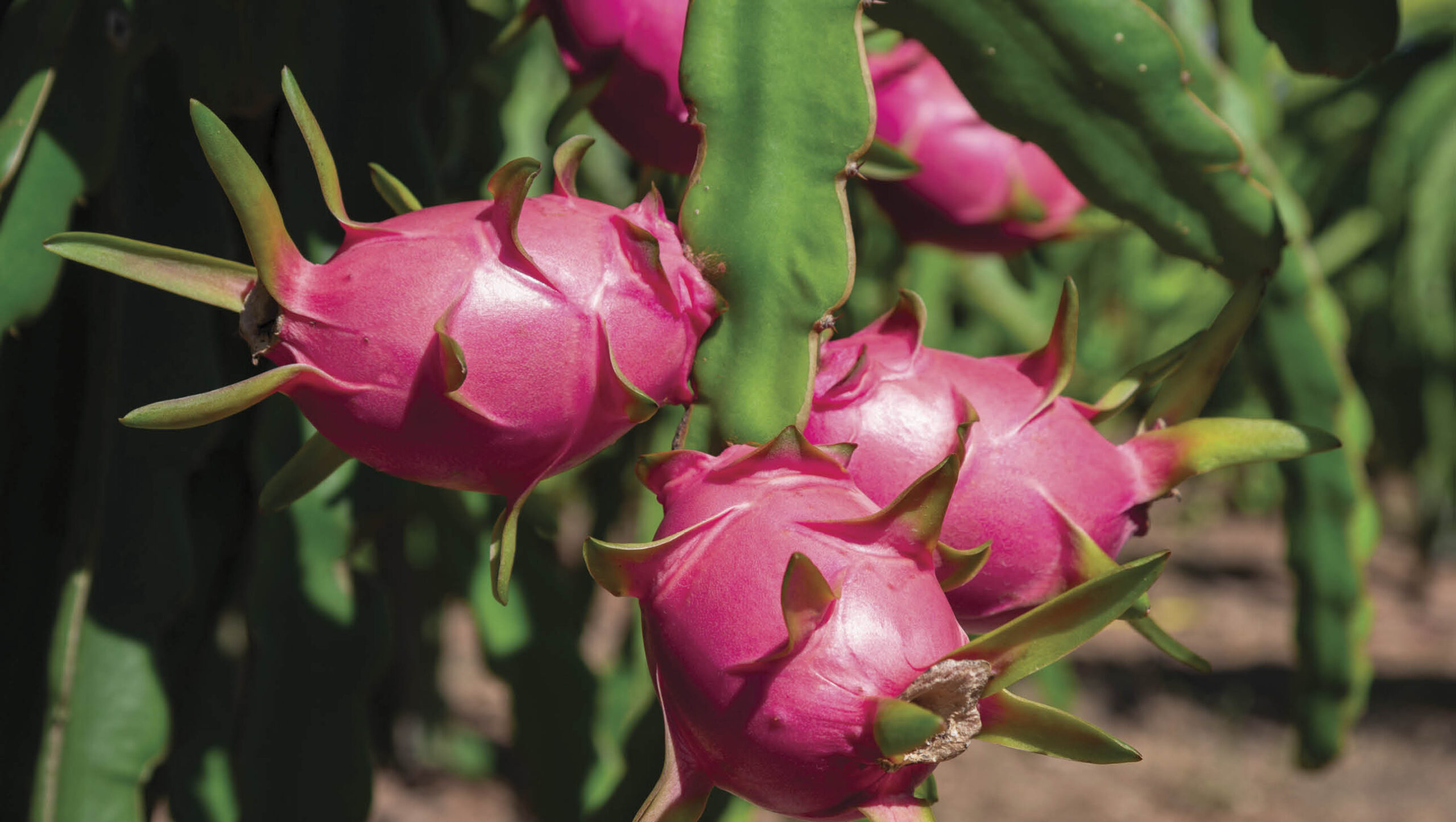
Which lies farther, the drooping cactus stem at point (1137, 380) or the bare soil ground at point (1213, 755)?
the bare soil ground at point (1213, 755)

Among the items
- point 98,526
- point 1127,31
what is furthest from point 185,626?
point 1127,31

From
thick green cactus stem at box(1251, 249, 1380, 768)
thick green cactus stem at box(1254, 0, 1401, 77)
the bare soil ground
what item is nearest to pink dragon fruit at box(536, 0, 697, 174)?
thick green cactus stem at box(1254, 0, 1401, 77)

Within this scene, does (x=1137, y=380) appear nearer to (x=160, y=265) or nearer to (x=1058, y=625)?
(x=1058, y=625)

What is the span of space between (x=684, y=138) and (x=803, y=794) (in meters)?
0.40

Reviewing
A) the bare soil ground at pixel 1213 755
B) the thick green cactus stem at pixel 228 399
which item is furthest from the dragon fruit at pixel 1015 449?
the bare soil ground at pixel 1213 755

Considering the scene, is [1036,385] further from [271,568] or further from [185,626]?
[185,626]

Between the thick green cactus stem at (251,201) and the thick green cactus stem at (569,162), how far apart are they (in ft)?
0.44

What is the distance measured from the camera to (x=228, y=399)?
47cm

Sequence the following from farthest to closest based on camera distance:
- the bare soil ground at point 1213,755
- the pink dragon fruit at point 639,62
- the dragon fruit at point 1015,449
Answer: the bare soil ground at point 1213,755 < the pink dragon fruit at point 639,62 < the dragon fruit at point 1015,449

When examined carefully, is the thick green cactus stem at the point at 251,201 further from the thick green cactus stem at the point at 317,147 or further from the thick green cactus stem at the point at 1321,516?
the thick green cactus stem at the point at 1321,516

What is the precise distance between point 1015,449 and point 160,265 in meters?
0.39

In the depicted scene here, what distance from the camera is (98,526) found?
0.83 m

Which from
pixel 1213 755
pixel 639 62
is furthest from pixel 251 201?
pixel 1213 755

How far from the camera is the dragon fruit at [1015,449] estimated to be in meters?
0.55
